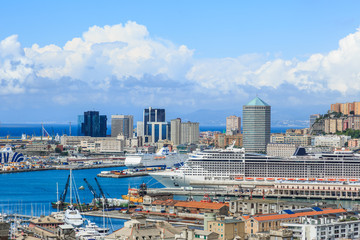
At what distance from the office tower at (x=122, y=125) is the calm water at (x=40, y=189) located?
2232 inches

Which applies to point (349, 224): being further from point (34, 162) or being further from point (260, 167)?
point (34, 162)

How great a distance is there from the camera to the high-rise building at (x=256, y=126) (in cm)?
8475

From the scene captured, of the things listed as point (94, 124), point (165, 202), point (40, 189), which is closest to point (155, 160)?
point (40, 189)

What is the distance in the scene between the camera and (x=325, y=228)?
24469mm

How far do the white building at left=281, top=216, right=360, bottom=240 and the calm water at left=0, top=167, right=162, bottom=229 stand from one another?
8.07 m

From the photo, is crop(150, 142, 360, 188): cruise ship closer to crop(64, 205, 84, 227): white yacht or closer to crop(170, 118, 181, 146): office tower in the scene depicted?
crop(64, 205, 84, 227): white yacht

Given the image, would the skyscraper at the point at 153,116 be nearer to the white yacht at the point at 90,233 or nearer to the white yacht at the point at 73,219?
the white yacht at the point at 73,219

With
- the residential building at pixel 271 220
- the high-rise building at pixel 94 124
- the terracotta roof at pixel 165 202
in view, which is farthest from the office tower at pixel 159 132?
the residential building at pixel 271 220

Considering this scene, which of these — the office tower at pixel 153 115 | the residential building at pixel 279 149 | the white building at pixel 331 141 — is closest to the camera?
the residential building at pixel 279 149

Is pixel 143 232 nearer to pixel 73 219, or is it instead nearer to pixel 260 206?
pixel 73 219

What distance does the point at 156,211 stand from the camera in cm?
3419

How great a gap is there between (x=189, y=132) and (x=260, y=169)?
210 ft

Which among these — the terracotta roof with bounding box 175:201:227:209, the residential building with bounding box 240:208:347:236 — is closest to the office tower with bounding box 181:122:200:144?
the terracotta roof with bounding box 175:201:227:209

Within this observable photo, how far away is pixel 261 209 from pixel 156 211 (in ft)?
15.0
